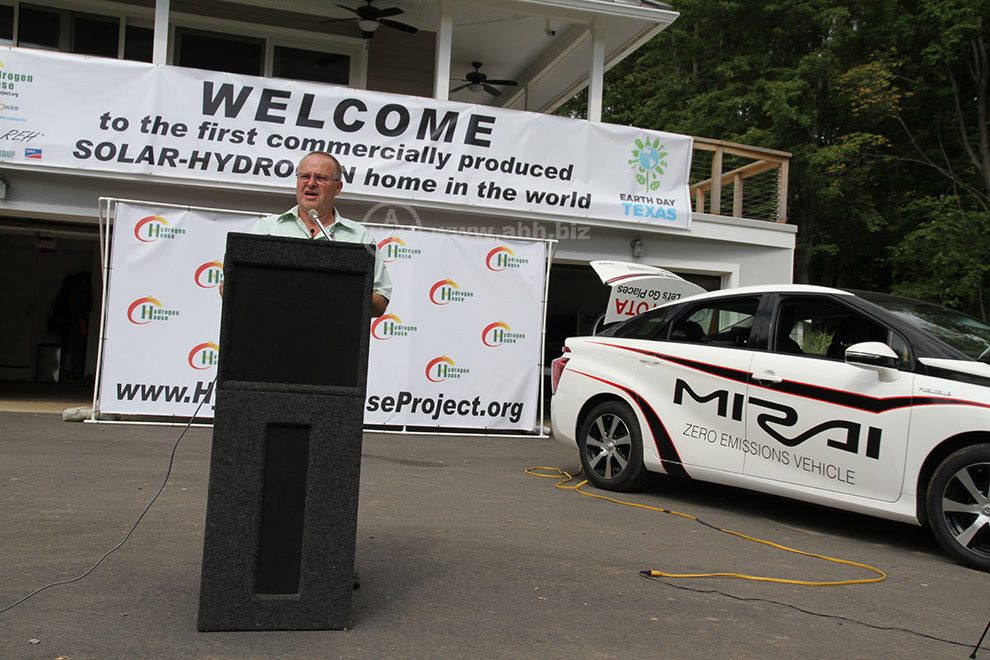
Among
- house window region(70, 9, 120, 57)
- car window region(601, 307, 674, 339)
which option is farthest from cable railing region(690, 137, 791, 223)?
house window region(70, 9, 120, 57)

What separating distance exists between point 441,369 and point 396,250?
1444 millimetres

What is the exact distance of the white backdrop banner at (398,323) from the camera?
9516 millimetres

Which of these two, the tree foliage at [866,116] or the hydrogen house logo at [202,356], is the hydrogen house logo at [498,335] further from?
the tree foliage at [866,116]

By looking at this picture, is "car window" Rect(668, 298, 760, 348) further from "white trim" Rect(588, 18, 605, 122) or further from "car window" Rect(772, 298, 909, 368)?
"white trim" Rect(588, 18, 605, 122)

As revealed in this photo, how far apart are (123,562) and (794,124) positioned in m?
23.0

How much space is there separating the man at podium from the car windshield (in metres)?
3.75

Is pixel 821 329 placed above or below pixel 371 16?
below

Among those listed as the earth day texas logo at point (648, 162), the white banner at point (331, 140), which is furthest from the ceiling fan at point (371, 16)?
the earth day texas logo at point (648, 162)

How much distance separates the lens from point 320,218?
413cm

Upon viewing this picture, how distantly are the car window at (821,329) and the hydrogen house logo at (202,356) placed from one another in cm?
602

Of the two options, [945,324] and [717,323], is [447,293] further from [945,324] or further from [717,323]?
[945,324]

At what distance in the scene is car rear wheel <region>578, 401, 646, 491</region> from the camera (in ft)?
23.1

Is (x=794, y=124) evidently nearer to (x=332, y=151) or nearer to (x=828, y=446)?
(x=332, y=151)

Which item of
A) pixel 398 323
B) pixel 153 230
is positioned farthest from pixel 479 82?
→ pixel 153 230
